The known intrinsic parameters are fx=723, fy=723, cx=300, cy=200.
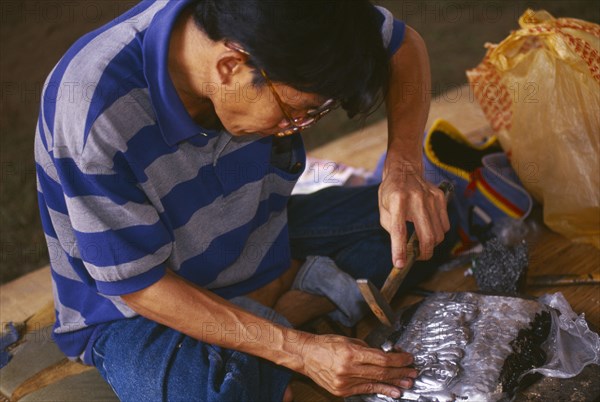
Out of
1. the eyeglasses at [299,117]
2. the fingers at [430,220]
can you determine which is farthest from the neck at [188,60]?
the fingers at [430,220]

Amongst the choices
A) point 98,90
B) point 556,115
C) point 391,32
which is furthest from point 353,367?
point 556,115

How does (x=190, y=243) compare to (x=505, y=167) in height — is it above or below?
above

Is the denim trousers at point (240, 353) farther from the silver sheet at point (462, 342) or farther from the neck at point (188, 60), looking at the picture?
the neck at point (188, 60)

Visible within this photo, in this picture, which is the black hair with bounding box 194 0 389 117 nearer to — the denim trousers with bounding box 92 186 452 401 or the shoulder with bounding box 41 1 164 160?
the shoulder with bounding box 41 1 164 160

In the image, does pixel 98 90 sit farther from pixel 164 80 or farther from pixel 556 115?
pixel 556 115

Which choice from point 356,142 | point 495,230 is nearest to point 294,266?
point 495,230

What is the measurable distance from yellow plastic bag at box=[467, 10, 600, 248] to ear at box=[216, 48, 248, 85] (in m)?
1.22

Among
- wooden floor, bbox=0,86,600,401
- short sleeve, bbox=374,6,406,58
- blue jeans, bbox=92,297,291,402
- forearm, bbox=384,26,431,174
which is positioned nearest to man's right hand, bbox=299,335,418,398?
blue jeans, bbox=92,297,291,402

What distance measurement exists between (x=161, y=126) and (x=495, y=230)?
4.09 feet

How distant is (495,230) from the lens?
2.33 meters

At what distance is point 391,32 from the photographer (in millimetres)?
1917

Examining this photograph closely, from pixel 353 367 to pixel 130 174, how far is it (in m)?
0.62

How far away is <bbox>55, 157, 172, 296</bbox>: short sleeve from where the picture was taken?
1477 millimetres

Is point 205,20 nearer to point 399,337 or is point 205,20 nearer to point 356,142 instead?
point 399,337
